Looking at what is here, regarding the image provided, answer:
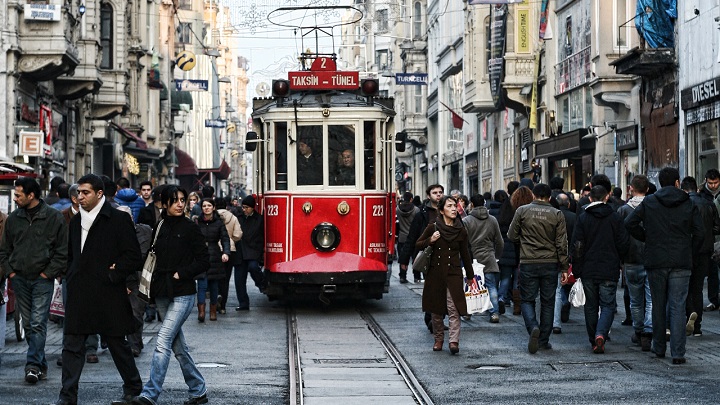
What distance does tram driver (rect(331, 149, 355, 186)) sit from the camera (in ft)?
63.6

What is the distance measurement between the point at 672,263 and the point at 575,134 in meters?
22.3

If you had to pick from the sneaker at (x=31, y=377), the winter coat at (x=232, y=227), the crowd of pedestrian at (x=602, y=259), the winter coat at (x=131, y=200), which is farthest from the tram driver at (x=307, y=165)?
the sneaker at (x=31, y=377)

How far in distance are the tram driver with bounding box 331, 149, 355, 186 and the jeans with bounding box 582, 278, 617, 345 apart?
5927mm

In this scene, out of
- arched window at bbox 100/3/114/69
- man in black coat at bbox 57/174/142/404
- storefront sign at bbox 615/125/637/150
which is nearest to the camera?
man in black coat at bbox 57/174/142/404

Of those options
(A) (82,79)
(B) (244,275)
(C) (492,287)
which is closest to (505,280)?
(C) (492,287)

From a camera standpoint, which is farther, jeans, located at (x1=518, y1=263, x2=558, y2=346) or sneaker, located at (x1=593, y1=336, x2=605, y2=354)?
jeans, located at (x1=518, y1=263, x2=558, y2=346)

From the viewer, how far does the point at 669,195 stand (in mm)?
13078

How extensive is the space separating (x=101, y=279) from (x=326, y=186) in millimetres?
9528

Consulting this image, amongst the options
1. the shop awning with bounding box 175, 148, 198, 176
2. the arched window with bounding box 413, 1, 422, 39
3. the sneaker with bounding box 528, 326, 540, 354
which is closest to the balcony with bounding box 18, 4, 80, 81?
the sneaker with bounding box 528, 326, 540, 354

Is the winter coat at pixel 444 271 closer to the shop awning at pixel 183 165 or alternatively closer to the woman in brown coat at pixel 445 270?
the woman in brown coat at pixel 445 270

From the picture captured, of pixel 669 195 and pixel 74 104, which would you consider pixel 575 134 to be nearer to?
pixel 74 104

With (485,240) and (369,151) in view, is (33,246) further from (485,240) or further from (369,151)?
(369,151)

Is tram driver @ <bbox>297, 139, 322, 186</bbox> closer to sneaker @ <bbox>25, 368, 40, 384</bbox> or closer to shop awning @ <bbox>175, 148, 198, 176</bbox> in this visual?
sneaker @ <bbox>25, 368, 40, 384</bbox>

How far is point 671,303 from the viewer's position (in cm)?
1299
